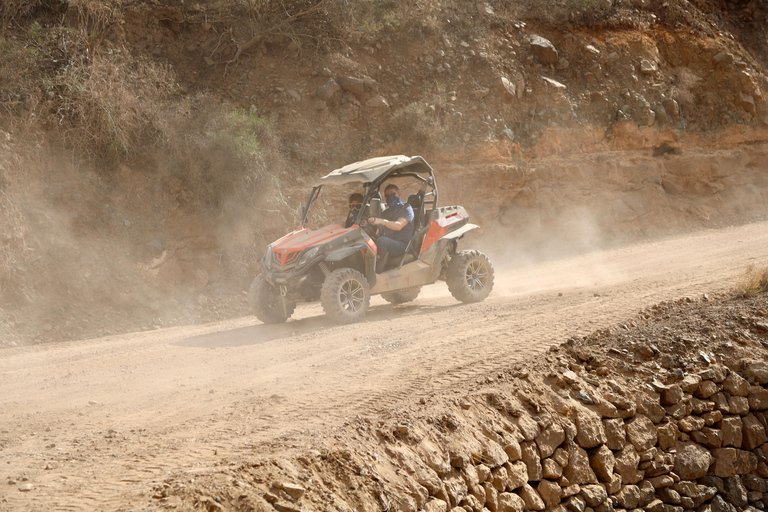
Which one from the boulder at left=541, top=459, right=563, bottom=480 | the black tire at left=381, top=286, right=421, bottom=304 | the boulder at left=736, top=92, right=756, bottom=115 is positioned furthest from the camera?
the boulder at left=736, top=92, right=756, bottom=115

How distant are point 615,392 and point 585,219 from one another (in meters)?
10.3

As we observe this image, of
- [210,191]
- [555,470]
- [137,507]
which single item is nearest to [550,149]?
[210,191]

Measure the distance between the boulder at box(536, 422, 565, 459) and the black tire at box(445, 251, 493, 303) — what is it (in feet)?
13.5

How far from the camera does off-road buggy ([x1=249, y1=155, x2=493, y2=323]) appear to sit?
27.1ft

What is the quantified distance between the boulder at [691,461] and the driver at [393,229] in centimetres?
436

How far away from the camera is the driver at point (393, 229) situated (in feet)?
29.2

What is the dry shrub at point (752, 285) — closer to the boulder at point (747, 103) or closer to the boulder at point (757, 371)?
the boulder at point (757, 371)

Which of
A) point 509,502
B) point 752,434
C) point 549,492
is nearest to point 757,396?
point 752,434

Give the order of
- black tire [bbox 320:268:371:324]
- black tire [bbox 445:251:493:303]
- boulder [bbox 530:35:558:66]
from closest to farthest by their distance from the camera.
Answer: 1. black tire [bbox 320:268:371:324]
2. black tire [bbox 445:251:493:303]
3. boulder [bbox 530:35:558:66]

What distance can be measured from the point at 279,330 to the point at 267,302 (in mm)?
505

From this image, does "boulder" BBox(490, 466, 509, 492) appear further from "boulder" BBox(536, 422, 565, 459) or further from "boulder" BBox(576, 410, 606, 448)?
"boulder" BBox(576, 410, 606, 448)

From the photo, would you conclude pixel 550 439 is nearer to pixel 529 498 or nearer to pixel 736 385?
pixel 529 498

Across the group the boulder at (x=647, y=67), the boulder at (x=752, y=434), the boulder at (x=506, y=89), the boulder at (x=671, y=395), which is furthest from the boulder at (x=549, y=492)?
the boulder at (x=647, y=67)

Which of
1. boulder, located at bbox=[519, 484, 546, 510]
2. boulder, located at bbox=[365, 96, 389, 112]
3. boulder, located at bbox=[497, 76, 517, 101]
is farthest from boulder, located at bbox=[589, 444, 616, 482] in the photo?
boulder, located at bbox=[497, 76, 517, 101]
